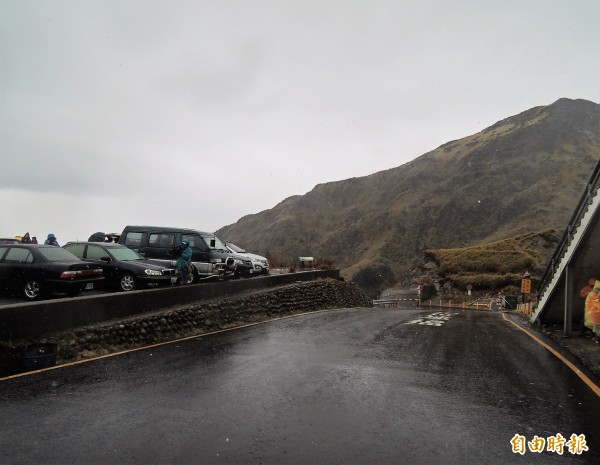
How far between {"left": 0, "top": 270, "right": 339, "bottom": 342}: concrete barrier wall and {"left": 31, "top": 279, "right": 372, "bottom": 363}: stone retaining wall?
0.61 feet

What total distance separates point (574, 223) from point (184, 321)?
34.3 ft

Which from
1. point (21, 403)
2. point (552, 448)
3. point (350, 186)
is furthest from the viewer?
point (350, 186)

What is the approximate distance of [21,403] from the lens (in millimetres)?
5176

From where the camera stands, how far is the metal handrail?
1001 centimetres

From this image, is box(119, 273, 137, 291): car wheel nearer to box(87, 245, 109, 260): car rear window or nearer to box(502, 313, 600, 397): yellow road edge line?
box(87, 245, 109, 260): car rear window

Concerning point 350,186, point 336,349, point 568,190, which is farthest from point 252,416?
point 350,186

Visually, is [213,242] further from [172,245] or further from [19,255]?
[19,255]

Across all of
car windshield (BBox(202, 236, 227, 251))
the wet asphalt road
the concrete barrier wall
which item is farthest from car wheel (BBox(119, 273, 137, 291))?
the wet asphalt road

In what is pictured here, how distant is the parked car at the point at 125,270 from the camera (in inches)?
511

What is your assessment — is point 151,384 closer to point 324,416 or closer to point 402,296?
point 324,416

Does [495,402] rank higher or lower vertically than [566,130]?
lower

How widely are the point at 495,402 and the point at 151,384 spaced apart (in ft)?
15.2

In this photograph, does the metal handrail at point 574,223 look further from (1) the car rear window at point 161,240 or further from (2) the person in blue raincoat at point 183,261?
(1) the car rear window at point 161,240

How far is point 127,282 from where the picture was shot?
12992mm
